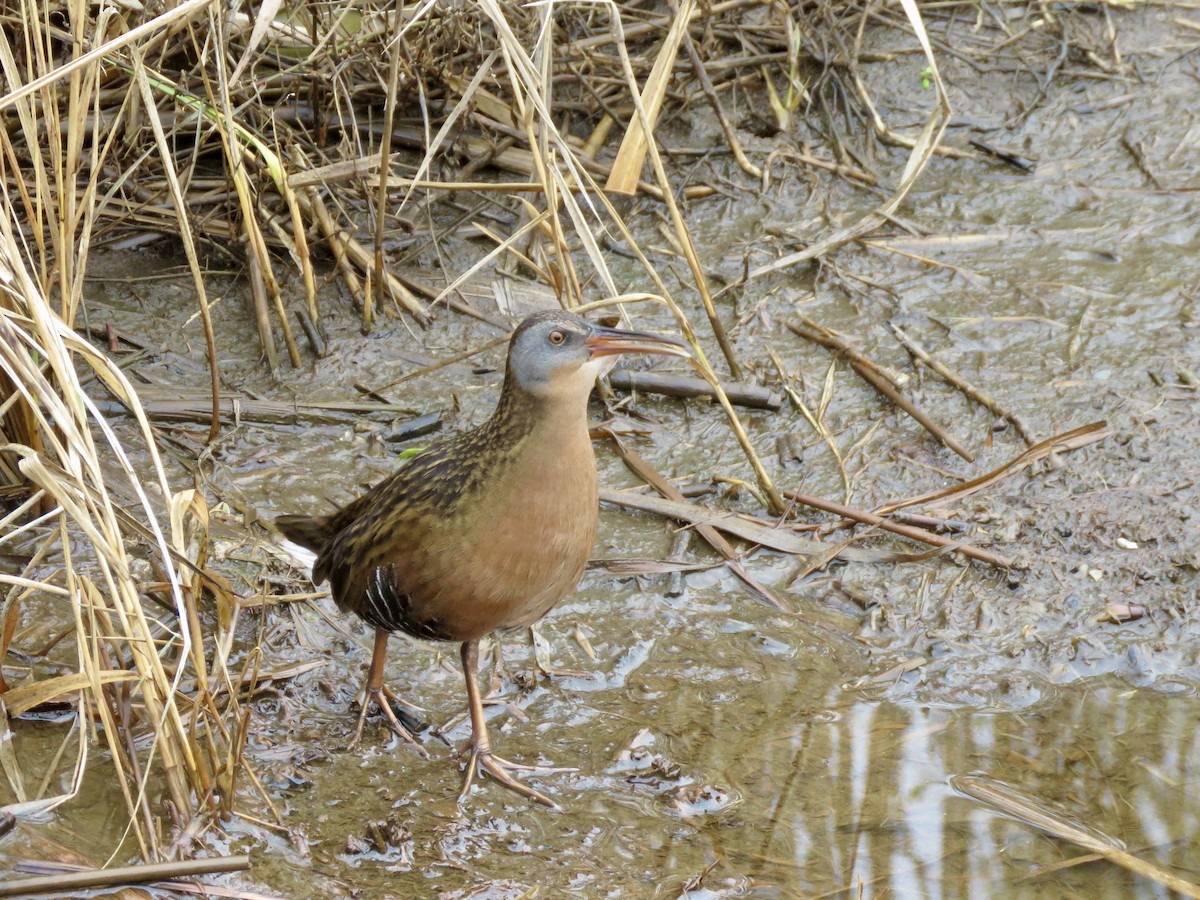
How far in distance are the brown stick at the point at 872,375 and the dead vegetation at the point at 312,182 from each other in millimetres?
22

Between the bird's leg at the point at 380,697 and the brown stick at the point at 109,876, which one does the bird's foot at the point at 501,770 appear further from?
the brown stick at the point at 109,876

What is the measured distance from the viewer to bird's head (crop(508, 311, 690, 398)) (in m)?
3.51

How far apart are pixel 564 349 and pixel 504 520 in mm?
471

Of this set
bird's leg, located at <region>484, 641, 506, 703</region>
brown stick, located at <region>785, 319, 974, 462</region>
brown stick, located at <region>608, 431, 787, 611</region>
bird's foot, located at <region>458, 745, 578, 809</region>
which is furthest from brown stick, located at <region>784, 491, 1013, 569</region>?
bird's foot, located at <region>458, 745, 578, 809</region>

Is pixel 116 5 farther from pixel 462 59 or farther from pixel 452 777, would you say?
pixel 452 777

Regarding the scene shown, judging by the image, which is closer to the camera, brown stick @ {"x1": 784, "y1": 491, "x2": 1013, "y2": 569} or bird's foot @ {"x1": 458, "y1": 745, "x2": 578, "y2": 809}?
bird's foot @ {"x1": 458, "y1": 745, "x2": 578, "y2": 809}

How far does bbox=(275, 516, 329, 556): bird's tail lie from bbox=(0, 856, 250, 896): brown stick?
127 cm

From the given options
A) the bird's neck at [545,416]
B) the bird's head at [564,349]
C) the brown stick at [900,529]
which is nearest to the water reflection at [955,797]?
the brown stick at [900,529]

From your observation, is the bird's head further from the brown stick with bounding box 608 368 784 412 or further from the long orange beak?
the brown stick with bounding box 608 368 784 412

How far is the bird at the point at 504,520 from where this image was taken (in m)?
3.43

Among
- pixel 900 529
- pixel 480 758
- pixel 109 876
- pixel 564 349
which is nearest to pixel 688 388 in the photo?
pixel 900 529

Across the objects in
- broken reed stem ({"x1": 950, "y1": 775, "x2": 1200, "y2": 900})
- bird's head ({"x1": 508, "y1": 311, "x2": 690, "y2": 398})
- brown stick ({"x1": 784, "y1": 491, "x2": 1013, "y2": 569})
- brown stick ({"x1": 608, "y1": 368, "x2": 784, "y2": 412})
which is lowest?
broken reed stem ({"x1": 950, "y1": 775, "x2": 1200, "y2": 900})

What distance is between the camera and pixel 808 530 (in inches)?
180

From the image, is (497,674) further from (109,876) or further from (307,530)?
(109,876)
